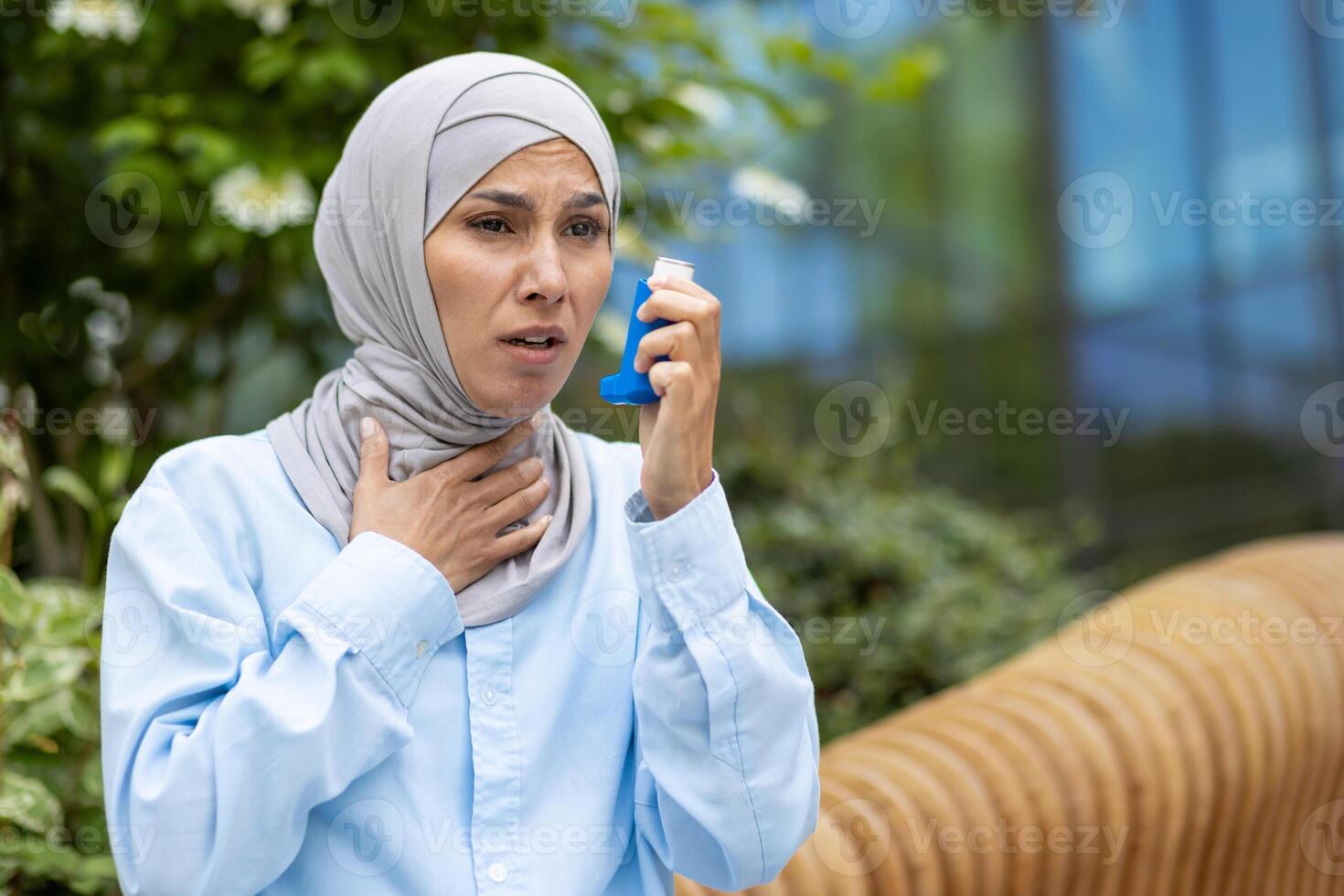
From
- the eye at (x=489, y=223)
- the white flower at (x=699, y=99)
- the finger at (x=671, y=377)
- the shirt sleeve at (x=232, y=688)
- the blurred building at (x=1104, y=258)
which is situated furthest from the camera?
the blurred building at (x=1104, y=258)

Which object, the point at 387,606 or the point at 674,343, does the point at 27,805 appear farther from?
the point at 674,343

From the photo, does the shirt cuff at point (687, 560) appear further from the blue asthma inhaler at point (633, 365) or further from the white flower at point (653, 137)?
the white flower at point (653, 137)

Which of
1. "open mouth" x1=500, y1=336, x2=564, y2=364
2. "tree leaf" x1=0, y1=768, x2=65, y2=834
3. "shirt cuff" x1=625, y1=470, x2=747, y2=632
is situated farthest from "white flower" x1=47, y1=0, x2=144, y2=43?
"shirt cuff" x1=625, y1=470, x2=747, y2=632

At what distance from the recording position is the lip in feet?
5.29

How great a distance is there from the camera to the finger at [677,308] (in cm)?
152

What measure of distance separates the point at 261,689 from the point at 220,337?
2.53 m

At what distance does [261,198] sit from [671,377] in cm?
161

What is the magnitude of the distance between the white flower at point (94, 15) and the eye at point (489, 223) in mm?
1676

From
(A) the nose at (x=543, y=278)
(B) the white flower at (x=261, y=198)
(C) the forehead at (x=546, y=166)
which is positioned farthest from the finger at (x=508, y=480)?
(B) the white flower at (x=261, y=198)

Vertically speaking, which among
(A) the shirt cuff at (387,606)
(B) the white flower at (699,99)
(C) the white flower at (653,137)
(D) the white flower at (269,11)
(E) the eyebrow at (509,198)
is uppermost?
(D) the white flower at (269,11)

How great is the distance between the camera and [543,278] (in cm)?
158

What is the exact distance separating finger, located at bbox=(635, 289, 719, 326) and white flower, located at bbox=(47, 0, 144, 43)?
1881mm

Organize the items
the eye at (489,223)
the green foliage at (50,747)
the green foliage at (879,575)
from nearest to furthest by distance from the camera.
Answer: the eye at (489,223) → the green foliage at (50,747) → the green foliage at (879,575)

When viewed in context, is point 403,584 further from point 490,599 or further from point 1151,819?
point 1151,819
